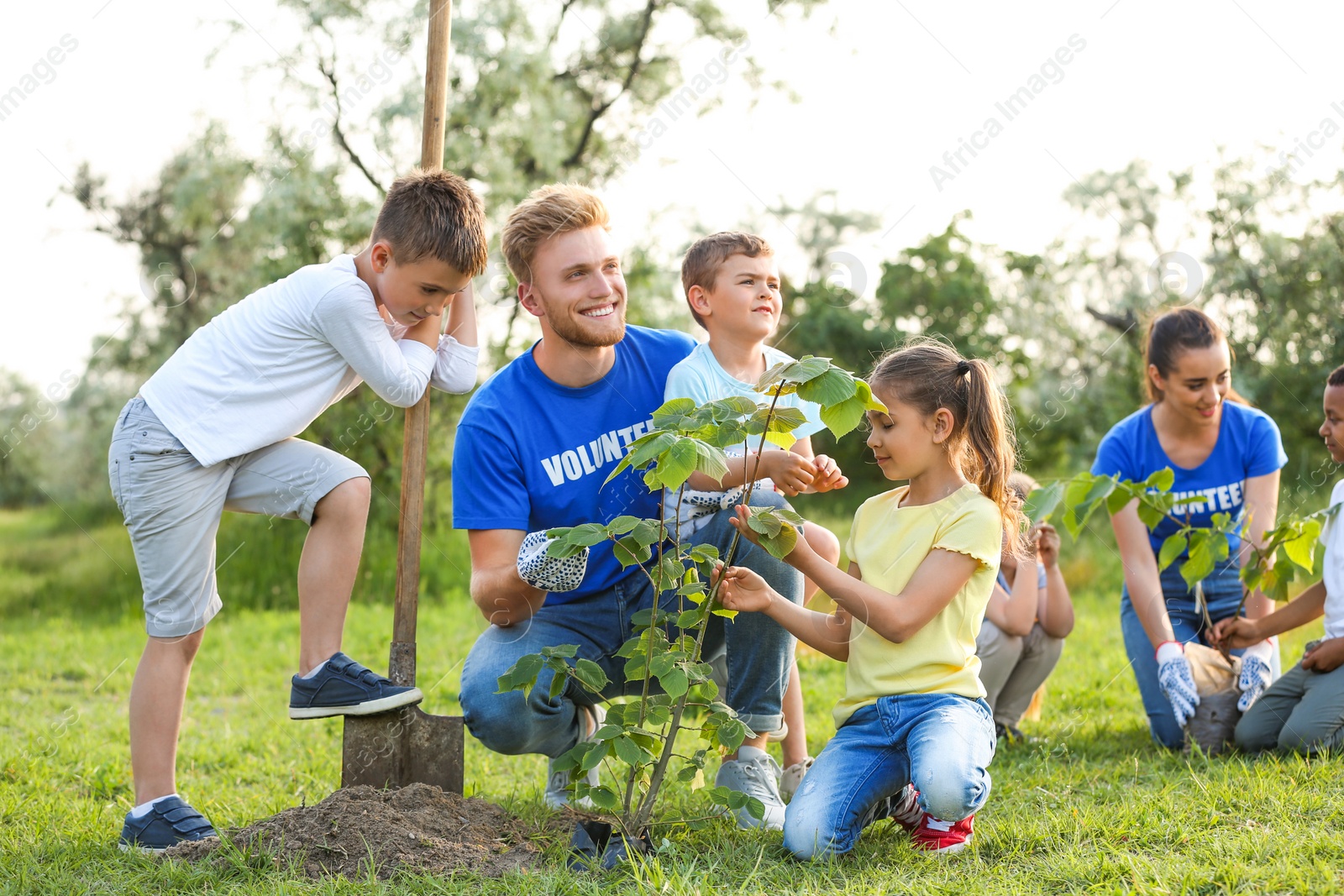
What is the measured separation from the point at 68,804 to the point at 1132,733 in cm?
343

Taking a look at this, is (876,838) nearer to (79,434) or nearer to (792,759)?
(792,759)

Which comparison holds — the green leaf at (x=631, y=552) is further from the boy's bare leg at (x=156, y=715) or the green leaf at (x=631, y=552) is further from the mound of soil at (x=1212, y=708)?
the mound of soil at (x=1212, y=708)

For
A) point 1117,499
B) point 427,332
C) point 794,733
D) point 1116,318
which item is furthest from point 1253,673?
point 1116,318

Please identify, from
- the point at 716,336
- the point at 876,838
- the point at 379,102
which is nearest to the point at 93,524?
the point at 379,102

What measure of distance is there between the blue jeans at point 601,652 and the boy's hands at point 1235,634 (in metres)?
1.59

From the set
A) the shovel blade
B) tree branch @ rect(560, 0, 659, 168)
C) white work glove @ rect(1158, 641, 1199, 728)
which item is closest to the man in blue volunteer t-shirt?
the shovel blade

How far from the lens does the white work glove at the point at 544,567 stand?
2.70 m

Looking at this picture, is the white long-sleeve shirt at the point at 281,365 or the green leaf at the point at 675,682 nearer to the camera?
the green leaf at the point at 675,682

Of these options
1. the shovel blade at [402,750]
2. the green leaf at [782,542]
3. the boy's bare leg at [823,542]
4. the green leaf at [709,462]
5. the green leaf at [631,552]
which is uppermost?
the green leaf at [709,462]

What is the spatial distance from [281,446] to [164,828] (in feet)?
3.27

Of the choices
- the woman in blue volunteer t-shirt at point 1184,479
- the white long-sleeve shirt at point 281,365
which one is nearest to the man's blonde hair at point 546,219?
the white long-sleeve shirt at point 281,365

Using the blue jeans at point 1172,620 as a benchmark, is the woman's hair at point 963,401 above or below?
above

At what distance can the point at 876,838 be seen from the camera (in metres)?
2.55

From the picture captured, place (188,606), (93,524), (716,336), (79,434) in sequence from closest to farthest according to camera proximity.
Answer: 1. (188,606)
2. (716,336)
3. (93,524)
4. (79,434)
